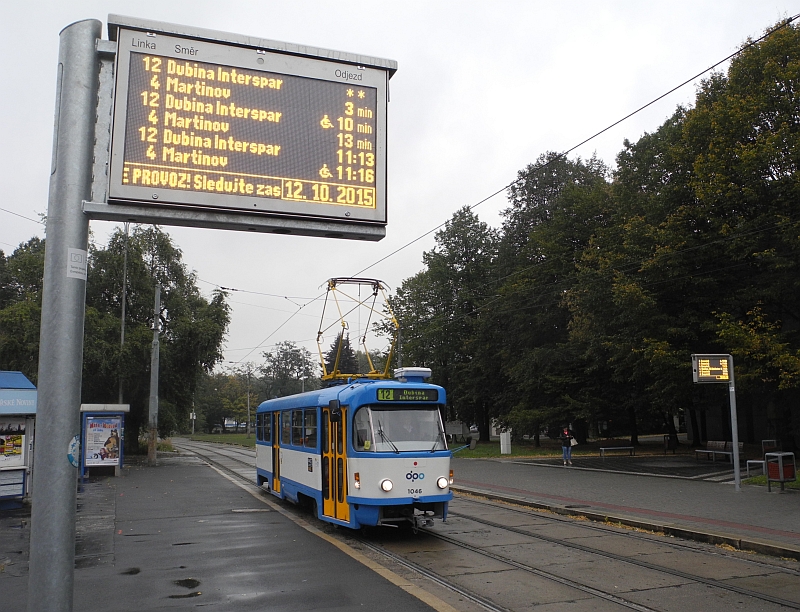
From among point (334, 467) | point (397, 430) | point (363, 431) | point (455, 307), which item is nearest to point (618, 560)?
point (397, 430)

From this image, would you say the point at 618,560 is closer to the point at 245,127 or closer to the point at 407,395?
the point at 407,395

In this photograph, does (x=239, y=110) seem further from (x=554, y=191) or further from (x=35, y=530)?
(x=554, y=191)

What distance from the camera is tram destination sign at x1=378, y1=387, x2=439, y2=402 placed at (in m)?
12.8

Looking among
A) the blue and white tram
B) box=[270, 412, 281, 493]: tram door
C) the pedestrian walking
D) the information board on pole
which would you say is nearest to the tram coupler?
the blue and white tram

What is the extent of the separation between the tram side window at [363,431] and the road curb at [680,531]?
5.35m

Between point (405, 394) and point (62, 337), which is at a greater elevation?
point (62, 337)

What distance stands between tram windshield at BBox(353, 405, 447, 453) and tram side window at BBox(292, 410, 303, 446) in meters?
3.42

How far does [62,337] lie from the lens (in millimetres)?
4785

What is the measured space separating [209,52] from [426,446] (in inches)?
337

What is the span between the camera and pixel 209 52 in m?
5.82

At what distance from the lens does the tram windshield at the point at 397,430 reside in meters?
12.5

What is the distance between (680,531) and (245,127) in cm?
1045

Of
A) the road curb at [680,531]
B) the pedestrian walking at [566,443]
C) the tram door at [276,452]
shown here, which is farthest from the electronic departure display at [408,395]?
the pedestrian walking at [566,443]

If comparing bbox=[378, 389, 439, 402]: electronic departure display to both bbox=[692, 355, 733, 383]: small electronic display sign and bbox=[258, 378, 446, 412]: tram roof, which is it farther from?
bbox=[692, 355, 733, 383]: small electronic display sign
